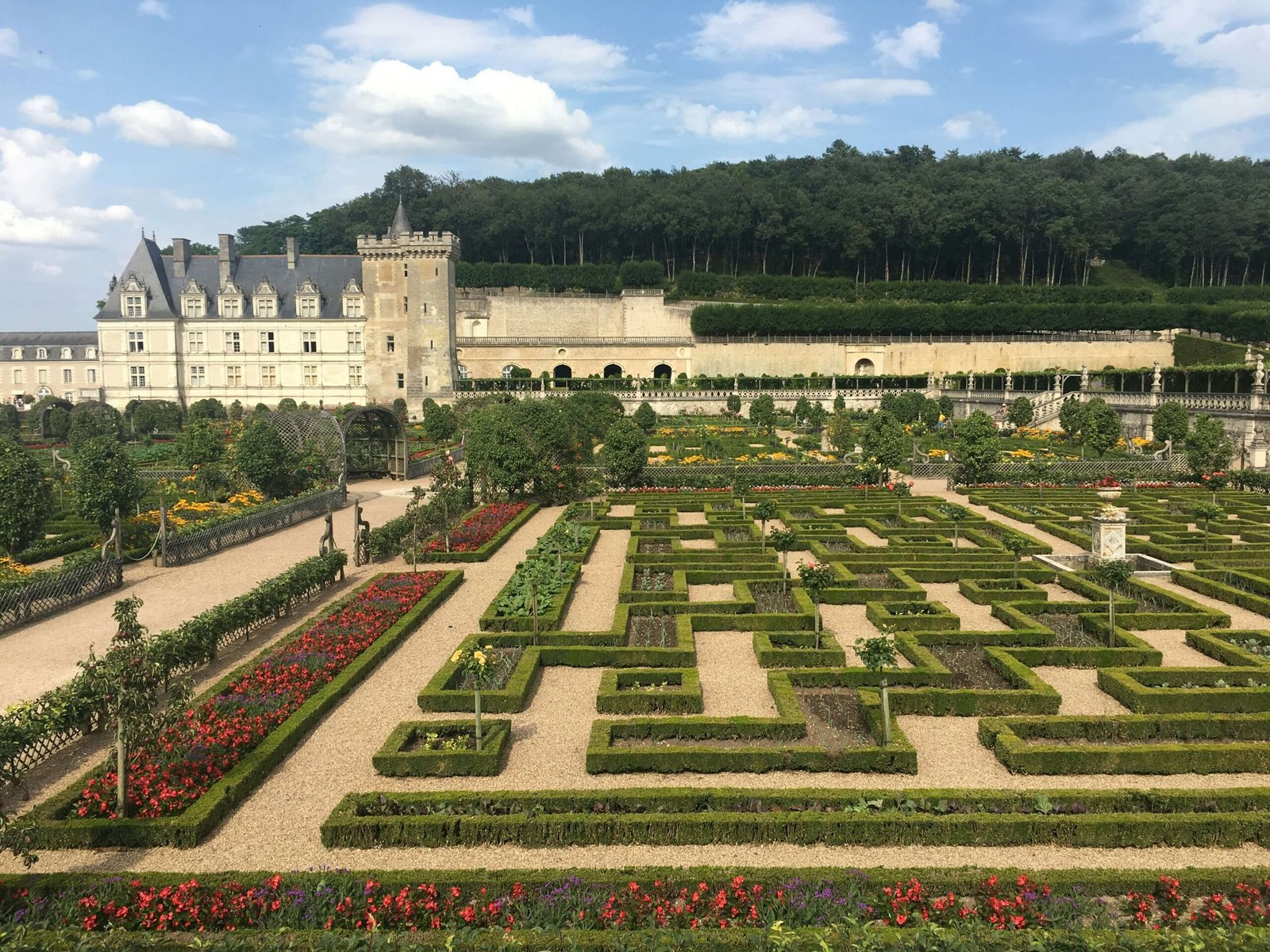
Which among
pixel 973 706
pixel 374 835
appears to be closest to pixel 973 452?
pixel 973 706

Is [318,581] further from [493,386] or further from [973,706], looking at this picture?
[493,386]

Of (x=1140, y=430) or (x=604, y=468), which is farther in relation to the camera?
(x=1140, y=430)

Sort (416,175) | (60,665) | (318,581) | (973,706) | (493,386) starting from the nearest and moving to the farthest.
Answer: (973,706)
(60,665)
(318,581)
(493,386)
(416,175)

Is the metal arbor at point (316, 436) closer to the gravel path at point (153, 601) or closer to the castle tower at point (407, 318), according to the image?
the gravel path at point (153, 601)

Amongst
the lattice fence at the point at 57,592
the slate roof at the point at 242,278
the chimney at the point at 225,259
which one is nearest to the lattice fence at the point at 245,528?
the lattice fence at the point at 57,592

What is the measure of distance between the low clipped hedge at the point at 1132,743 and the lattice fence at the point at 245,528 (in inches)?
722

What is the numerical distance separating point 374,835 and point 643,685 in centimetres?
490

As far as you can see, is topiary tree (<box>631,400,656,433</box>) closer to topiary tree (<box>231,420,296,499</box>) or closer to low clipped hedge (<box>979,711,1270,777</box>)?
topiary tree (<box>231,420,296,499</box>)

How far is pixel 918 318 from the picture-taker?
6912cm

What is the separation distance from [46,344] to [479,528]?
66.3 m

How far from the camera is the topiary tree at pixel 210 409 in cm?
5150

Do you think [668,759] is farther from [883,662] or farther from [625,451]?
[625,451]

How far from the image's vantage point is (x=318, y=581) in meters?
17.5

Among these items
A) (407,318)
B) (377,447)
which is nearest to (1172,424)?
(377,447)
